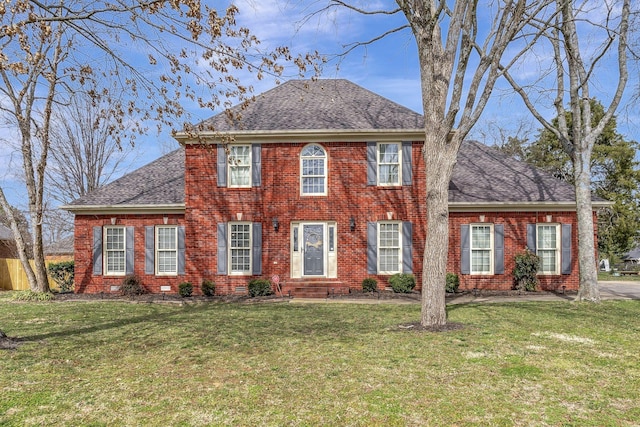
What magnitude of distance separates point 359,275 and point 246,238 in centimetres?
413

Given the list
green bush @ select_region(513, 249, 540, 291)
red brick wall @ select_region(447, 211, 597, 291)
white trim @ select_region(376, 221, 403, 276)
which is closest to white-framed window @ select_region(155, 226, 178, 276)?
white trim @ select_region(376, 221, 403, 276)

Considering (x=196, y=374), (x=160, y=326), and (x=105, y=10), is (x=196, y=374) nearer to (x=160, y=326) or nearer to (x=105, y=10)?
(x=160, y=326)

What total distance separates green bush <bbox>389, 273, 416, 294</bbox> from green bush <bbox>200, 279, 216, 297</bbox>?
6.02 meters

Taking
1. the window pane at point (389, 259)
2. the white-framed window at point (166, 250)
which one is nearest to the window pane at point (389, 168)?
the window pane at point (389, 259)

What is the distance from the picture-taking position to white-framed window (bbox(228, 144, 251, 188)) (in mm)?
15555

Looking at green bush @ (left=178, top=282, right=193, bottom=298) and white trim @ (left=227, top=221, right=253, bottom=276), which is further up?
white trim @ (left=227, top=221, right=253, bottom=276)

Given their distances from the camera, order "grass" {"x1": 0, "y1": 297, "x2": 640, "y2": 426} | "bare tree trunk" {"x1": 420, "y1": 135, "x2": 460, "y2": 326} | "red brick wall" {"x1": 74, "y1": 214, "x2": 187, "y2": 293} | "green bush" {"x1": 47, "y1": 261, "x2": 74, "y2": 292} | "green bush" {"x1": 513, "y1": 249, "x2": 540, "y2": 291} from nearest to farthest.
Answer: "grass" {"x1": 0, "y1": 297, "x2": 640, "y2": 426} → "bare tree trunk" {"x1": 420, "y1": 135, "x2": 460, "y2": 326} → "green bush" {"x1": 513, "y1": 249, "x2": 540, "y2": 291} → "red brick wall" {"x1": 74, "y1": 214, "x2": 187, "y2": 293} → "green bush" {"x1": 47, "y1": 261, "x2": 74, "y2": 292}

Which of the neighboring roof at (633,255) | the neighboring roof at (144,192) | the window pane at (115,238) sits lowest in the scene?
the neighboring roof at (633,255)

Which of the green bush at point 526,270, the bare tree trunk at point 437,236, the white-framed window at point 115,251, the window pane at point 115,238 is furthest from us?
the window pane at point 115,238

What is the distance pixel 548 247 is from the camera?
1598cm

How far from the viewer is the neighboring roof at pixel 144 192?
1602 centimetres

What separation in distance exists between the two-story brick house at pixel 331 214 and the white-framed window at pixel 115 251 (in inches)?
21.6

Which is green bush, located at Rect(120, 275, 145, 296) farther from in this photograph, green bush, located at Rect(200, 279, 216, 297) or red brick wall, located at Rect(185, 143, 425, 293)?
green bush, located at Rect(200, 279, 216, 297)

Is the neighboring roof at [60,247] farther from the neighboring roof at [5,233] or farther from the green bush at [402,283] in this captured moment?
the green bush at [402,283]
